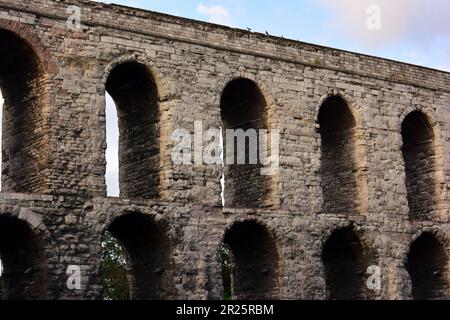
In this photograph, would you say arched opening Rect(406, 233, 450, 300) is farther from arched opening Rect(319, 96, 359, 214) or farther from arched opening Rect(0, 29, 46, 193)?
arched opening Rect(0, 29, 46, 193)

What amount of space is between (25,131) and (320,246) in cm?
808

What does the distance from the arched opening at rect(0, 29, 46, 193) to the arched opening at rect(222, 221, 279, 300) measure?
535 centimetres

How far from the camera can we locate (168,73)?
2419cm

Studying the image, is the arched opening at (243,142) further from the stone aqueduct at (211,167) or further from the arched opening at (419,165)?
the arched opening at (419,165)

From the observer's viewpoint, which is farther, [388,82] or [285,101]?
[388,82]

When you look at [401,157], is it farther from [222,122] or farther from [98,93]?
[98,93]

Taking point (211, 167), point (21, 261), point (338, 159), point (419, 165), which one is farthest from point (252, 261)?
point (419, 165)

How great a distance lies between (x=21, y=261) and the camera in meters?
22.2

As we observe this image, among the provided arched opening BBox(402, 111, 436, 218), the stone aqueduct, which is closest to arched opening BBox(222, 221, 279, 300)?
the stone aqueduct

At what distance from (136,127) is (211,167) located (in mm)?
2119

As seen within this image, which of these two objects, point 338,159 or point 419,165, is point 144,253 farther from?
point 419,165

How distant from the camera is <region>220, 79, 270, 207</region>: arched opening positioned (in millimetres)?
25906
